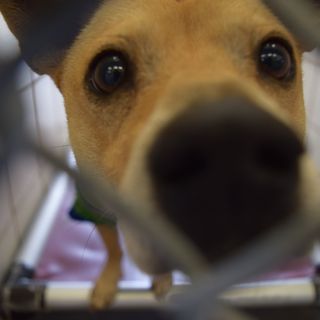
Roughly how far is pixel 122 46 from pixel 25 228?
1373mm

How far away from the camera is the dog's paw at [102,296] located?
1.48 meters

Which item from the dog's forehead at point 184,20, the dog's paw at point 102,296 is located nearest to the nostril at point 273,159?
the dog's forehead at point 184,20

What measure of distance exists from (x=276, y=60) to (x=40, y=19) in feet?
1.42

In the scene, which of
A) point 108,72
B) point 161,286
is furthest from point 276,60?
point 161,286

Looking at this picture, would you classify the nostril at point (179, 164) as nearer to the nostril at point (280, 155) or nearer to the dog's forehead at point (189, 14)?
the nostril at point (280, 155)

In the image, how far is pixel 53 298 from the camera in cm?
152

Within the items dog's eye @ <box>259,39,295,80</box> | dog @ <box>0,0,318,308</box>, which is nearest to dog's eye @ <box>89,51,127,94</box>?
dog @ <box>0,0,318,308</box>

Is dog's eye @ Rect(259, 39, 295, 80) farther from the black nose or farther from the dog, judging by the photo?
the black nose

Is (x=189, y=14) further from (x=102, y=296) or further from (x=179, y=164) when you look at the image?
(x=102, y=296)

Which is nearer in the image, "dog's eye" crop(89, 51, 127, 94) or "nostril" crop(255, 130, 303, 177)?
"nostril" crop(255, 130, 303, 177)

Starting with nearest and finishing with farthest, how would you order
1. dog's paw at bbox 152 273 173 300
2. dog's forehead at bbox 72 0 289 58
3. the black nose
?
the black nose, dog's forehead at bbox 72 0 289 58, dog's paw at bbox 152 273 173 300

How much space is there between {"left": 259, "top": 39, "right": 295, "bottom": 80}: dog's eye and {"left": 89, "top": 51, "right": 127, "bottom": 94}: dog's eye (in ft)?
0.85

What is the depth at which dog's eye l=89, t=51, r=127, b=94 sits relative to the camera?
3.03 feet

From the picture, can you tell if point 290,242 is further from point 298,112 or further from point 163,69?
point 298,112
